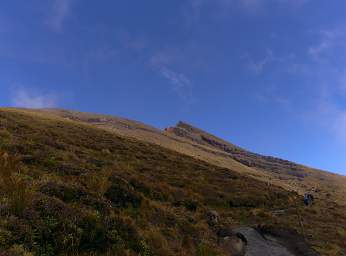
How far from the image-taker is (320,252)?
60.7ft

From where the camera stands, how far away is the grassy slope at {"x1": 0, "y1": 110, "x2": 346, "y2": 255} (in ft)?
32.4

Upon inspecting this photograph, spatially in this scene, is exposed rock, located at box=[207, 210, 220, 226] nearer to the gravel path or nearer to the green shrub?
the gravel path

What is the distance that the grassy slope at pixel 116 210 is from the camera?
988 cm

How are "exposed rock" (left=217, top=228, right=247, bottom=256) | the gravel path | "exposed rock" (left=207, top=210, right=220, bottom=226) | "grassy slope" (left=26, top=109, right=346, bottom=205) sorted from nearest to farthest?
1. "exposed rock" (left=217, top=228, right=247, bottom=256)
2. the gravel path
3. "exposed rock" (left=207, top=210, right=220, bottom=226)
4. "grassy slope" (left=26, top=109, right=346, bottom=205)

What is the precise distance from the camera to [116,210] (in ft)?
46.1

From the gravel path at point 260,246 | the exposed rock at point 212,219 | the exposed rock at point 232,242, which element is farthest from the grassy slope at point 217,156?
the exposed rock at point 232,242

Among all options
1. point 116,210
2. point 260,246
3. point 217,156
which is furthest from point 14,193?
point 217,156

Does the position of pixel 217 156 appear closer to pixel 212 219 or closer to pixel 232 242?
pixel 212 219

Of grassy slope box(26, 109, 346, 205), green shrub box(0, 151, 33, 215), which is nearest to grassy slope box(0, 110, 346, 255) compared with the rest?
green shrub box(0, 151, 33, 215)

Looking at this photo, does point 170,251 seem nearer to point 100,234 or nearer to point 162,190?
point 100,234

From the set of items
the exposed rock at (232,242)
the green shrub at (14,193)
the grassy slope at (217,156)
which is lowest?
the exposed rock at (232,242)

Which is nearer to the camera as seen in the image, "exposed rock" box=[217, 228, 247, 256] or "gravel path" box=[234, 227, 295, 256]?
"exposed rock" box=[217, 228, 247, 256]

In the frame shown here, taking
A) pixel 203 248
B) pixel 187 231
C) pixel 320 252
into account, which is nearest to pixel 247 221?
pixel 320 252

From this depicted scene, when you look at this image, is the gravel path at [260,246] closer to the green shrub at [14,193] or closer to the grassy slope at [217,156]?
the green shrub at [14,193]
